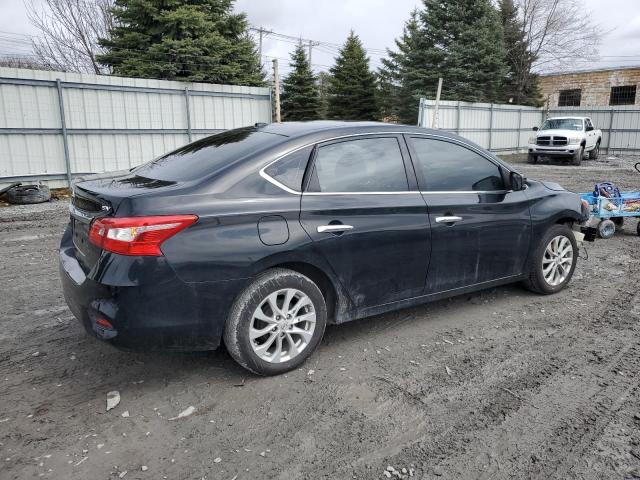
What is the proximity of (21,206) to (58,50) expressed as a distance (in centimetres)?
2181

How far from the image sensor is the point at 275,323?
3.23 m

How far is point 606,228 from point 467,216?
4596mm

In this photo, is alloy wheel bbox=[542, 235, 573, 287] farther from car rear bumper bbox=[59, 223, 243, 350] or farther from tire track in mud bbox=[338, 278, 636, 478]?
car rear bumper bbox=[59, 223, 243, 350]

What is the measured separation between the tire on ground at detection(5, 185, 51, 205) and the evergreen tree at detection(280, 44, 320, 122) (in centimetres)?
2035

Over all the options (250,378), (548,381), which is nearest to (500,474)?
(548,381)

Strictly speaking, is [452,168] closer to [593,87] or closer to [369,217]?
[369,217]

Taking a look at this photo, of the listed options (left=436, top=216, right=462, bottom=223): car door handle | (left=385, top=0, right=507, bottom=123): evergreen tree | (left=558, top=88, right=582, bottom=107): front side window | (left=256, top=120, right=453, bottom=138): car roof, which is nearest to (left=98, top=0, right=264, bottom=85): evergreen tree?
(left=385, top=0, right=507, bottom=123): evergreen tree

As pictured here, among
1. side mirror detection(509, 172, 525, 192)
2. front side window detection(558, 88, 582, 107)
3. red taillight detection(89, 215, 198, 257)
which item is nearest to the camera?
red taillight detection(89, 215, 198, 257)

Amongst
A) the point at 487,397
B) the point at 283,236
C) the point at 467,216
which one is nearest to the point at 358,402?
the point at 487,397

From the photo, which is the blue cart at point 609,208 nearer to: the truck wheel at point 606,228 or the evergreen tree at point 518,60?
the truck wheel at point 606,228

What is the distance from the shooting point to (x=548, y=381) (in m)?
3.28

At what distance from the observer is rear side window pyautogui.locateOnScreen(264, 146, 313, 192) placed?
130 inches

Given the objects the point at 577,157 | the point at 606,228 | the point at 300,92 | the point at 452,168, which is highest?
the point at 300,92

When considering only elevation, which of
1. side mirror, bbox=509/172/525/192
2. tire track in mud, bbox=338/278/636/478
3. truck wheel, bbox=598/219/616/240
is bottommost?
tire track in mud, bbox=338/278/636/478
